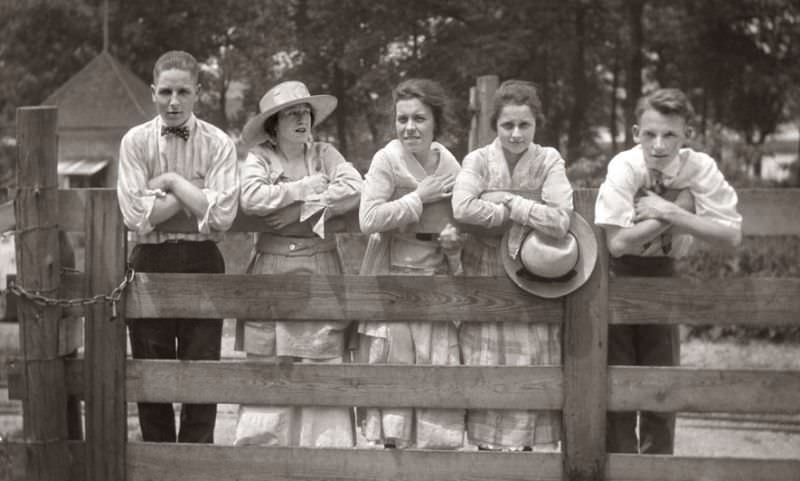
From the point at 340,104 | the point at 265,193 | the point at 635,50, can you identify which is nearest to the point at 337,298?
the point at 265,193

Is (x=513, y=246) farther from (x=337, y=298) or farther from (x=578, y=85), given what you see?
(x=578, y=85)

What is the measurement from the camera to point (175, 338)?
5348mm

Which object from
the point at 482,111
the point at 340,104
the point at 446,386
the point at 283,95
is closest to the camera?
the point at 446,386

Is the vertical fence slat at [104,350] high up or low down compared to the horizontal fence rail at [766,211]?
down

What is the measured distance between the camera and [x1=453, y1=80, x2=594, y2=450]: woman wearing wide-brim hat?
4875mm

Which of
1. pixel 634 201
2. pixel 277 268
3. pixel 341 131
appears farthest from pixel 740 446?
pixel 341 131

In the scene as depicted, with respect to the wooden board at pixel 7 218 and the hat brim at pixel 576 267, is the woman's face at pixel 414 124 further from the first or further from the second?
the wooden board at pixel 7 218

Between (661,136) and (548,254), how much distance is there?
0.71 m

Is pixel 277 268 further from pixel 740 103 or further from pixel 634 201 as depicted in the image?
pixel 740 103

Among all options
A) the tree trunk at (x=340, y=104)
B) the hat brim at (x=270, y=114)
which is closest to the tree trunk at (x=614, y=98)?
the tree trunk at (x=340, y=104)

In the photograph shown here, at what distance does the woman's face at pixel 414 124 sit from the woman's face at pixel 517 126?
33 cm

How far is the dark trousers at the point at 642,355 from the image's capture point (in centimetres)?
518

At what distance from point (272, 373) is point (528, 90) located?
167 centimetres

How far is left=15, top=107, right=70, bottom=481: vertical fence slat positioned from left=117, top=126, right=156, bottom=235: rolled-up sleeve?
0.31m
